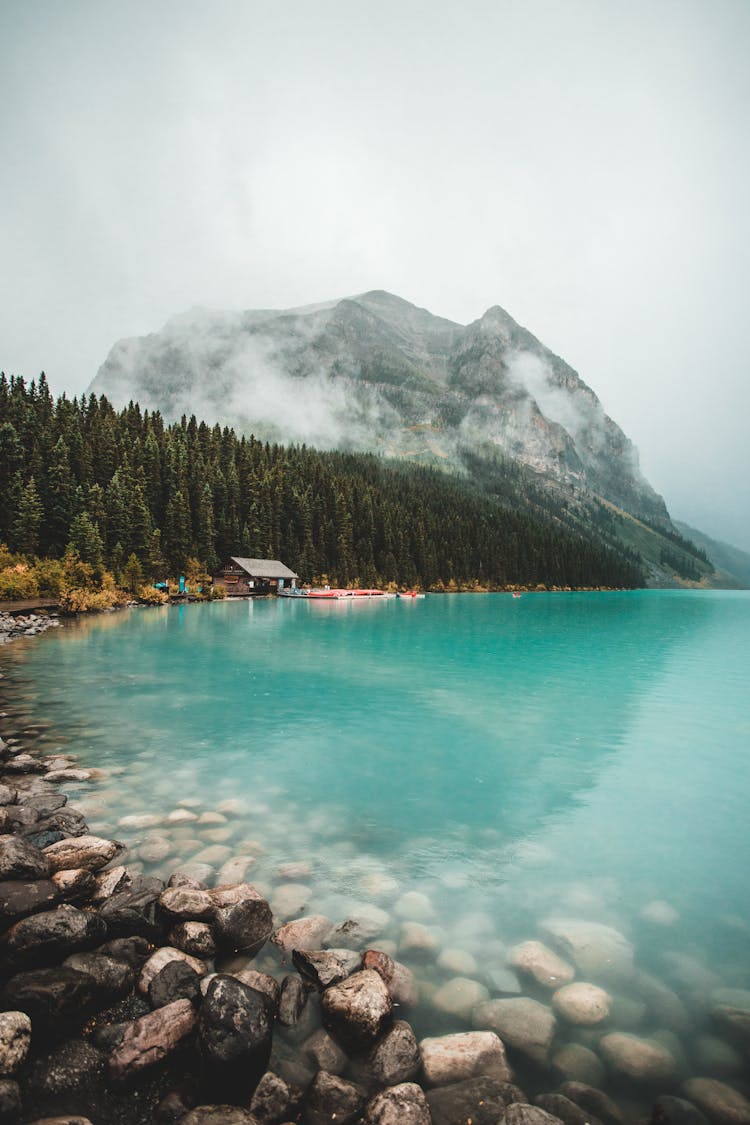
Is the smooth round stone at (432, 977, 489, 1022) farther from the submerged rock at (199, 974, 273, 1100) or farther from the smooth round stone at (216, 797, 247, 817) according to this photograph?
the smooth round stone at (216, 797, 247, 817)

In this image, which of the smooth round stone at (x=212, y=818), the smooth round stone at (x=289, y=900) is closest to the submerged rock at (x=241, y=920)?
the smooth round stone at (x=289, y=900)

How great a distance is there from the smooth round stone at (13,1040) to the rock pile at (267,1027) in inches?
0.5

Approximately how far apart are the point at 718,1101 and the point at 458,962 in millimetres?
2796

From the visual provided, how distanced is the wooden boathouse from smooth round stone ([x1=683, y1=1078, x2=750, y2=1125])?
3402 inches

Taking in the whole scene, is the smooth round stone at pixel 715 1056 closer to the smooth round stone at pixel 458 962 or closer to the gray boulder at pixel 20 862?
the smooth round stone at pixel 458 962

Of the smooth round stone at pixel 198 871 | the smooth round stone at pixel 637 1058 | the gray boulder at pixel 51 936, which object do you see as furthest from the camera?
the smooth round stone at pixel 198 871

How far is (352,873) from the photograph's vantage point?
8.83 m

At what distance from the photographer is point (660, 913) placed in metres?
8.37

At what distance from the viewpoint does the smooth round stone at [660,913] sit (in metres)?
8.15

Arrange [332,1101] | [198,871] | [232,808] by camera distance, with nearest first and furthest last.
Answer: [332,1101] < [198,871] < [232,808]

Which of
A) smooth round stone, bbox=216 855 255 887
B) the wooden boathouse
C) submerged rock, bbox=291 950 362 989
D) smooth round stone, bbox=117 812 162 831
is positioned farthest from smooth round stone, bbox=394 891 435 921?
the wooden boathouse

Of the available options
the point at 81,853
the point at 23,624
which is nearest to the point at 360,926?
the point at 81,853

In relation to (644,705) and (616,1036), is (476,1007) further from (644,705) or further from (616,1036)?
(644,705)

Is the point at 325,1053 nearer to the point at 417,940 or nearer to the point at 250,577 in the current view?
the point at 417,940
